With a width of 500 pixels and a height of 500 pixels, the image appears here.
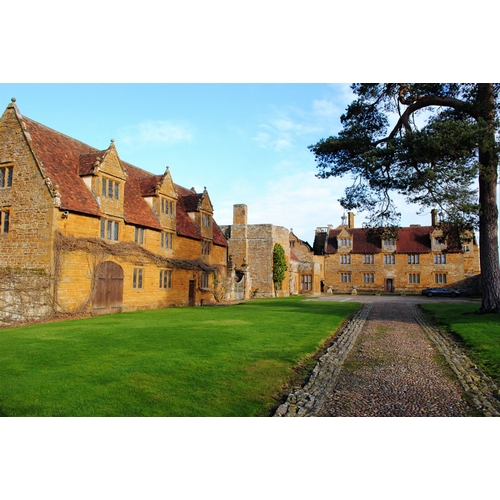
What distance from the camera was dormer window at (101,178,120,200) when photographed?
74.6 feet

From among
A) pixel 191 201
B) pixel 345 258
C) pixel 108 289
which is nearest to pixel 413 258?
pixel 345 258

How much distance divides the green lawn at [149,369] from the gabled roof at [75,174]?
805 centimetres

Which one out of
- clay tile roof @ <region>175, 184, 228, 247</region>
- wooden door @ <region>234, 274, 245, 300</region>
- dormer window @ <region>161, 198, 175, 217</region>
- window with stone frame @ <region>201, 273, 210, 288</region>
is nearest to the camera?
dormer window @ <region>161, 198, 175, 217</region>

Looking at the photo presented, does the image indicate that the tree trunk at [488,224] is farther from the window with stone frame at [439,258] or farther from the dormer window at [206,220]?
the window with stone frame at [439,258]

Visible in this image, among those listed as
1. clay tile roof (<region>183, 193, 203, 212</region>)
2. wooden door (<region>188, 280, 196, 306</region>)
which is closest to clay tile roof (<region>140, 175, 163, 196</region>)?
clay tile roof (<region>183, 193, 203, 212</region>)

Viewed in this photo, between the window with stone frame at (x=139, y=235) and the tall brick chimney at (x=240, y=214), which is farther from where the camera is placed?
the tall brick chimney at (x=240, y=214)

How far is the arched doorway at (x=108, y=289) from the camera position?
2170 cm

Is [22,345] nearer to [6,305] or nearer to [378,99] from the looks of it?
[6,305]

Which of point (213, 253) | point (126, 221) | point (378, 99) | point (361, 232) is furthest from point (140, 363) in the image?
point (361, 232)

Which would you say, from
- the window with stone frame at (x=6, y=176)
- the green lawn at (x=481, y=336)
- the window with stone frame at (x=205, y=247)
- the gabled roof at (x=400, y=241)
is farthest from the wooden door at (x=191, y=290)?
the gabled roof at (x=400, y=241)

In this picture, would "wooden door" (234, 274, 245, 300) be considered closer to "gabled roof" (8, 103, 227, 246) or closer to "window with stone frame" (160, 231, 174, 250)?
"window with stone frame" (160, 231, 174, 250)

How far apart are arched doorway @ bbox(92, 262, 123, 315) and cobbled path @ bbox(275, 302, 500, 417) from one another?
13.8 m

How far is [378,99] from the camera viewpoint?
21156mm

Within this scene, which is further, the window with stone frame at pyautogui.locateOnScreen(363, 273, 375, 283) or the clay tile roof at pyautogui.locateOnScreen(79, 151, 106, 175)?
the window with stone frame at pyautogui.locateOnScreen(363, 273, 375, 283)
